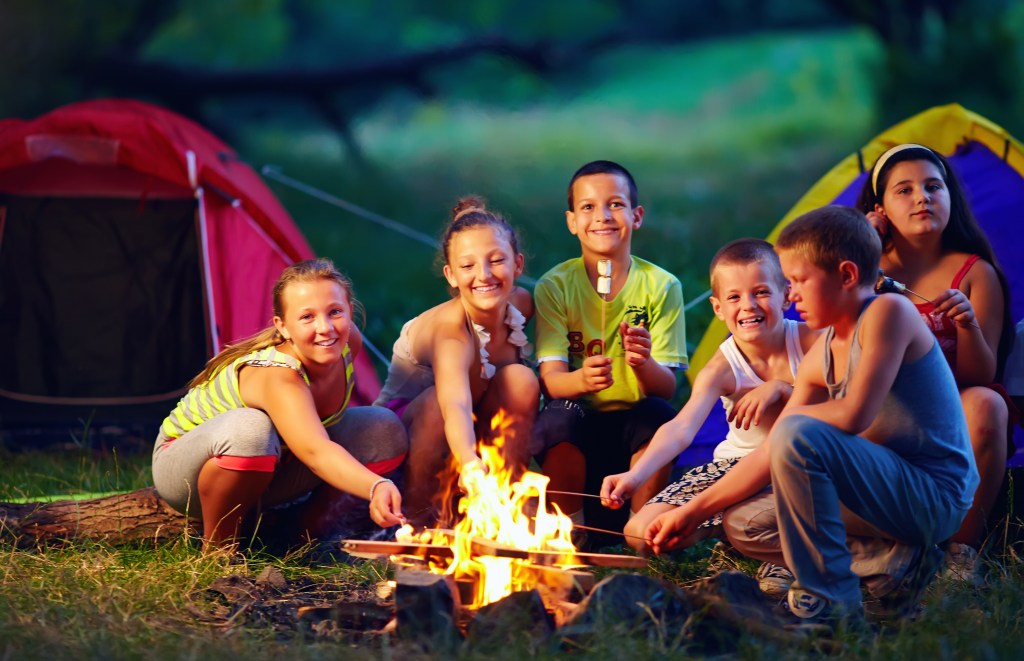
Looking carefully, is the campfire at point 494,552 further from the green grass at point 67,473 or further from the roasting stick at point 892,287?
the green grass at point 67,473

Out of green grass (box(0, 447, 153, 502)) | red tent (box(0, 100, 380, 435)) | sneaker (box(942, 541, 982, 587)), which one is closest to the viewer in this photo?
sneaker (box(942, 541, 982, 587))

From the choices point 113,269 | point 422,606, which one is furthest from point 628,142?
point 422,606

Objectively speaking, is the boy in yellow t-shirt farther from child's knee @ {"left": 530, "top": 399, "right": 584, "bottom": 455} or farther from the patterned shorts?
the patterned shorts

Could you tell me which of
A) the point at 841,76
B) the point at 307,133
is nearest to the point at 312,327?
the point at 307,133

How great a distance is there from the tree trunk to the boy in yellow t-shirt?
111 cm

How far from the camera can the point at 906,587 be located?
285 cm

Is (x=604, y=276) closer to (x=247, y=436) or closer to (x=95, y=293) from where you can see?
(x=247, y=436)

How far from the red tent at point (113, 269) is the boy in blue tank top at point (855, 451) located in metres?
2.47

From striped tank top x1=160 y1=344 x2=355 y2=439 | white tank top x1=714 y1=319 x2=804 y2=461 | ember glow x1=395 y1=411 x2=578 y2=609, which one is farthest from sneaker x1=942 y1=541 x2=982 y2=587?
striped tank top x1=160 y1=344 x2=355 y2=439

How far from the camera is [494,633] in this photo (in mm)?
2590

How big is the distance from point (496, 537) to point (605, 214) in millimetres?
1096

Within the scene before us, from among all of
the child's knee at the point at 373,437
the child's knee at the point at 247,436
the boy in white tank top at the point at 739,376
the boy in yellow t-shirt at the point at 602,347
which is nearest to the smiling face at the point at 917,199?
the boy in white tank top at the point at 739,376

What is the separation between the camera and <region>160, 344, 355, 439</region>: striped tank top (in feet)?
11.0

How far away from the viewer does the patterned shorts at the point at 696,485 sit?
10.6 ft
